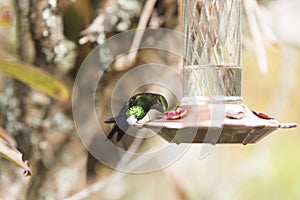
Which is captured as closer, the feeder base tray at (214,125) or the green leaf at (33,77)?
the feeder base tray at (214,125)

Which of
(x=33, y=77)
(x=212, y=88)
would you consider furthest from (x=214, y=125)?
(x=33, y=77)

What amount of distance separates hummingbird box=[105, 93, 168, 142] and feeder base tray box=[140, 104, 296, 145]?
0.66 ft

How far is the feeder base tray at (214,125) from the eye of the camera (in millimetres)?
1587

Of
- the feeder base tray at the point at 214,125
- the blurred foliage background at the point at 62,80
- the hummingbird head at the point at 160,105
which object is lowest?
the blurred foliage background at the point at 62,80

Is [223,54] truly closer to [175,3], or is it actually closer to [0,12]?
[0,12]

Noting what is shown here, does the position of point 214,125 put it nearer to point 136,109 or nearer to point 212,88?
point 212,88

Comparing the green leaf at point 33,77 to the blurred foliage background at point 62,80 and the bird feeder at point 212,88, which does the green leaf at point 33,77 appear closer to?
the bird feeder at point 212,88

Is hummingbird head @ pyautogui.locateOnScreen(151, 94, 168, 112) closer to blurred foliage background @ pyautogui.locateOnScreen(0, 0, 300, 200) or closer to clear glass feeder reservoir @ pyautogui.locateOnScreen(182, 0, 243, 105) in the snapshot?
clear glass feeder reservoir @ pyautogui.locateOnScreen(182, 0, 243, 105)

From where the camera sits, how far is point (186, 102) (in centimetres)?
177

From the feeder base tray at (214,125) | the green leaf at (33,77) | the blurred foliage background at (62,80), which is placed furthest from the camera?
the blurred foliage background at (62,80)

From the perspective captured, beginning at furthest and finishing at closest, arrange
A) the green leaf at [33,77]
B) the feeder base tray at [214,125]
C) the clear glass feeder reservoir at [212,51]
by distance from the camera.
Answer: the green leaf at [33,77], the clear glass feeder reservoir at [212,51], the feeder base tray at [214,125]

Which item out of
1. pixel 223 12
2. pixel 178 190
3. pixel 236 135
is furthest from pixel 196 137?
pixel 178 190

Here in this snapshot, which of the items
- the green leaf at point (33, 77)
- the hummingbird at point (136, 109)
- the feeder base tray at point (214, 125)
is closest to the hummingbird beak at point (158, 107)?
the hummingbird at point (136, 109)

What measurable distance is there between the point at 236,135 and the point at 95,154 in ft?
4.09
